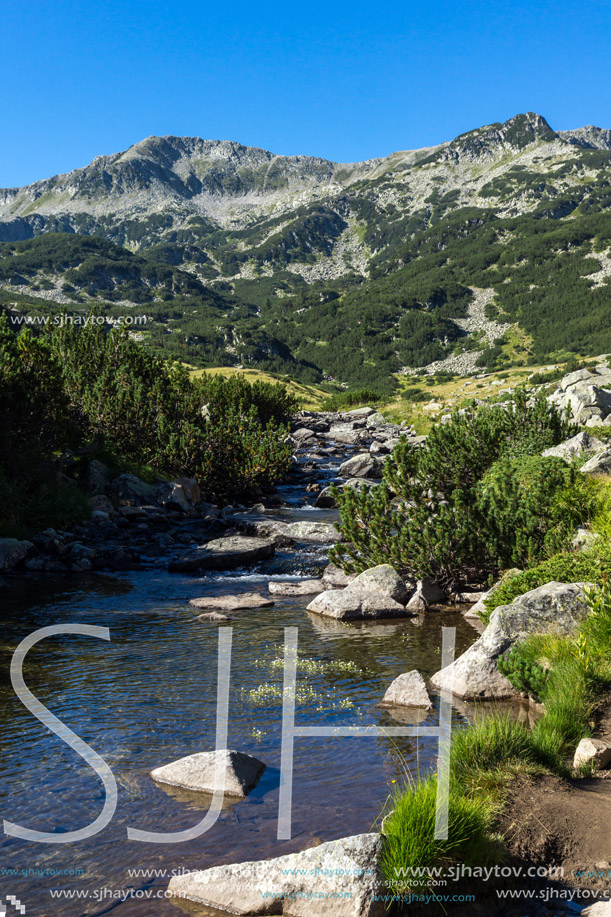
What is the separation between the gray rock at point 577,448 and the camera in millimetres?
17828

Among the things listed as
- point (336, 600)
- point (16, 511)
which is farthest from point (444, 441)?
point (16, 511)

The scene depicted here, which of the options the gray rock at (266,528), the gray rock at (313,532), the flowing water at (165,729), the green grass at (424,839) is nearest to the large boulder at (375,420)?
the gray rock at (266,528)

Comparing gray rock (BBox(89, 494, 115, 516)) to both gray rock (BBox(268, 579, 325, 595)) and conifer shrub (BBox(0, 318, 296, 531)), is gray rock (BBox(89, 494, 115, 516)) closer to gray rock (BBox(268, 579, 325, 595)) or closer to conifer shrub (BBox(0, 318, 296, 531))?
conifer shrub (BBox(0, 318, 296, 531))

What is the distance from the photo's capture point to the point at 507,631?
9.14 metres

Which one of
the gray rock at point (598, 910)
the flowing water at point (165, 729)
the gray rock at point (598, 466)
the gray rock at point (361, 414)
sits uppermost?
the gray rock at point (361, 414)

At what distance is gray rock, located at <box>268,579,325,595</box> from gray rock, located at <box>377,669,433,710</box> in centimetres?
636

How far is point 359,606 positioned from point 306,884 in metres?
8.82

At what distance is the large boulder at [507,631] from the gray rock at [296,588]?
237 inches

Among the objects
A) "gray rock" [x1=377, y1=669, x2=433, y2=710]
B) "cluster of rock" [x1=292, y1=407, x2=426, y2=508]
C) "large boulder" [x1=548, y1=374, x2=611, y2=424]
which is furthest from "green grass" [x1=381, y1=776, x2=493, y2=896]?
"large boulder" [x1=548, y1=374, x2=611, y2=424]

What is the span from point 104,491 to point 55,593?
8935mm

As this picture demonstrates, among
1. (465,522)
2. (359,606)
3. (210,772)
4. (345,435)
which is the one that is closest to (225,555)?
(359,606)

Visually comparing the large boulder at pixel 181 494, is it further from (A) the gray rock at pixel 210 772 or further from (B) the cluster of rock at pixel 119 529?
(A) the gray rock at pixel 210 772

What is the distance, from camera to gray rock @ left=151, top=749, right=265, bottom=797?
636 centimetres

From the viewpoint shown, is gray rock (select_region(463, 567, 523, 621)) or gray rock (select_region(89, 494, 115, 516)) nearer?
gray rock (select_region(463, 567, 523, 621))
